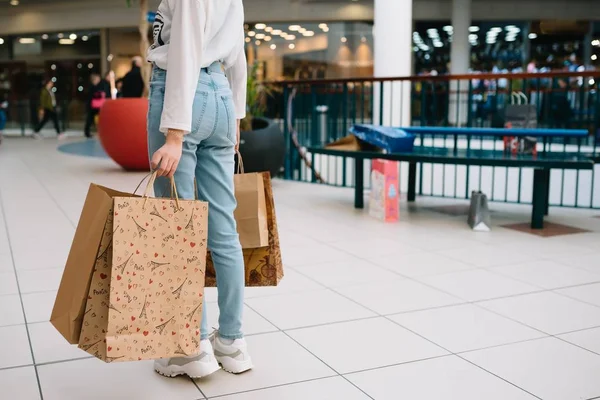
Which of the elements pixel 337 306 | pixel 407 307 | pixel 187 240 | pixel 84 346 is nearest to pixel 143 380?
pixel 84 346

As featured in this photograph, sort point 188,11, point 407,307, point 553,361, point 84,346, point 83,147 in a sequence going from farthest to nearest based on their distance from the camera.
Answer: point 83,147 → point 407,307 → point 553,361 → point 188,11 → point 84,346

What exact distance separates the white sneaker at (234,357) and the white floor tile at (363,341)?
0.96ft

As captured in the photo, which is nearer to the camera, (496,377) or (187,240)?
(187,240)

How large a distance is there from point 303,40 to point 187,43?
16.5m

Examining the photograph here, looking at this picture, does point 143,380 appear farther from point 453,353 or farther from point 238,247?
point 453,353

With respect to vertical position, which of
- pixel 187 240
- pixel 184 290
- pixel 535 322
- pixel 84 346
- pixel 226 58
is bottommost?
pixel 535 322

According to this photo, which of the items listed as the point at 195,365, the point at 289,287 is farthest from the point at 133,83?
the point at 195,365

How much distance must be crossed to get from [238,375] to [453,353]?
770 mm

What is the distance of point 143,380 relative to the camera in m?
2.17

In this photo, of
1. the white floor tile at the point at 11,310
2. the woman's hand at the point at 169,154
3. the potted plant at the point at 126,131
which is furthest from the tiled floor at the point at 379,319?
the potted plant at the point at 126,131

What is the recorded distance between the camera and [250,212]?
226cm

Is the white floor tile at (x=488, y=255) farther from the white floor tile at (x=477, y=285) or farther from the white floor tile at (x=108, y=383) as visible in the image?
the white floor tile at (x=108, y=383)

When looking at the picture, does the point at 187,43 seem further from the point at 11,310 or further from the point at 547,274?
the point at 547,274

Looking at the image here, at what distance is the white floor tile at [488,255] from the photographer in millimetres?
3764
